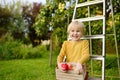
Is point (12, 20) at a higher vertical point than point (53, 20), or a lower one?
higher

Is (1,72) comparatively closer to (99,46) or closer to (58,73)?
(99,46)

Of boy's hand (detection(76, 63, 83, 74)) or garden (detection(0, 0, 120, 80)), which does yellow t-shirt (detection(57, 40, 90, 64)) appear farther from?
garden (detection(0, 0, 120, 80))

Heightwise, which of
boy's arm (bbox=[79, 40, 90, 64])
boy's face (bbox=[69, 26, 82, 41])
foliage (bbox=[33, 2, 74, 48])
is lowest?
boy's arm (bbox=[79, 40, 90, 64])

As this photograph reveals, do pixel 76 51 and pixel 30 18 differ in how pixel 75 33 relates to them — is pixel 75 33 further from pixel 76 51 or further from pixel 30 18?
pixel 30 18

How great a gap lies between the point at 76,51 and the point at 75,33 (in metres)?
0.21

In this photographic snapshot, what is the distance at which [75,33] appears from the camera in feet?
11.3

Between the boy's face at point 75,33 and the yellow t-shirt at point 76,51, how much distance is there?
6 centimetres

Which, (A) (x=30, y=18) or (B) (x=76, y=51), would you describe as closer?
(B) (x=76, y=51)

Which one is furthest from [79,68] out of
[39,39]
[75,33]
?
[39,39]

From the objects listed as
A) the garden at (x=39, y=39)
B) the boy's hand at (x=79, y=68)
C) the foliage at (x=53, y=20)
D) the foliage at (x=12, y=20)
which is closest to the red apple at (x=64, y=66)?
the boy's hand at (x=79, y=68)

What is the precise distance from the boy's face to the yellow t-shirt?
6cm

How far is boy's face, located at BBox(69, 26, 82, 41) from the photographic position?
3.43 m

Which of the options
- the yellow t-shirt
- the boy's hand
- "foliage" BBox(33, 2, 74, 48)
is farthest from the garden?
the boy's hand

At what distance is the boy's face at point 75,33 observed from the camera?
11.3 ft
